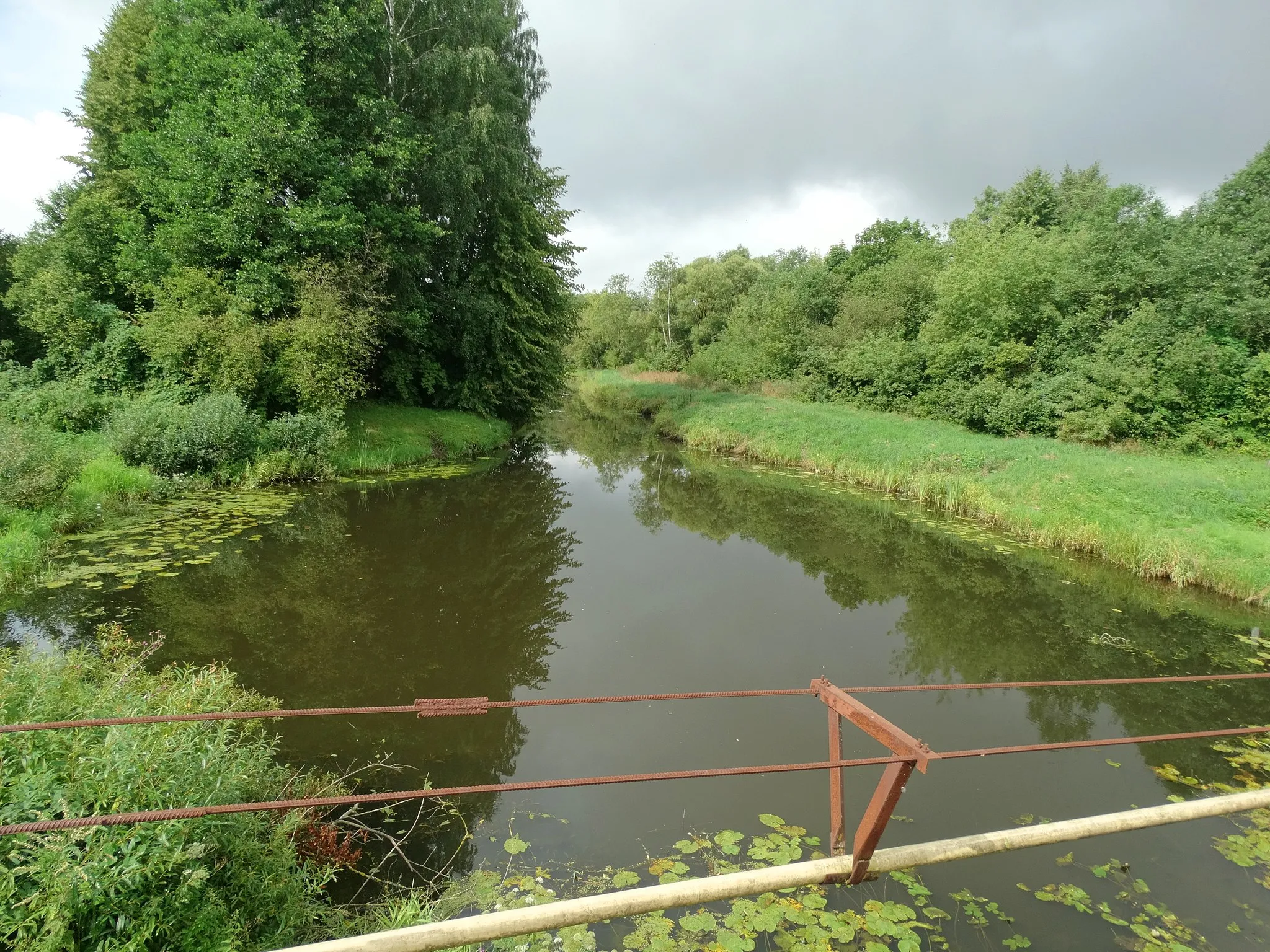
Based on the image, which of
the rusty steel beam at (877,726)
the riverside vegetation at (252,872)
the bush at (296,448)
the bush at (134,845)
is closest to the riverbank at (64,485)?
the bush at (296,448)

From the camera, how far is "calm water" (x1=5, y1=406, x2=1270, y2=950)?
534cm

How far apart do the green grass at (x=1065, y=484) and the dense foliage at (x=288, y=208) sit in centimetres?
1256

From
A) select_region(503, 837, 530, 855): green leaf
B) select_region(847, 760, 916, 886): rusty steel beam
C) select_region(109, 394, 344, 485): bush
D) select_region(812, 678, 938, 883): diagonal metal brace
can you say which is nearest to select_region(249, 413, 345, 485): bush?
select_region(109, 394, 344, 485): bush

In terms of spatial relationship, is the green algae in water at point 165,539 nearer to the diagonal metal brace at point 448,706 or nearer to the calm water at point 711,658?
the calm water at point 711,658

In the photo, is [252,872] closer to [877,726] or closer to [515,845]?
[515,845]

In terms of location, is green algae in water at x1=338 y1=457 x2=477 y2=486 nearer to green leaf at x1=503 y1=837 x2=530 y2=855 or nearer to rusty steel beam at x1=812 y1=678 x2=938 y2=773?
green leaf at x1=503 y1=837 x2=530 y2=855

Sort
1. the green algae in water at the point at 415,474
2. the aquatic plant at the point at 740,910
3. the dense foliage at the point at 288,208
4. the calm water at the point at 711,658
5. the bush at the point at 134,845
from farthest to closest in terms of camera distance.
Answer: the green algae in water at the point at 415,474
the dense foliage at the point at 288,208
the calm water at the point at 711,658
the aquatic plant at the point at 740,910
the bush at the point at 134,845

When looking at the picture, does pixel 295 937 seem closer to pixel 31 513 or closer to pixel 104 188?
pixel 31 513

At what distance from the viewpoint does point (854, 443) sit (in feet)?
69.1

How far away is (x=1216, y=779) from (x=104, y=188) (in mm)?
28880

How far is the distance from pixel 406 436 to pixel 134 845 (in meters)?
18.4

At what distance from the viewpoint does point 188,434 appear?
45.5 feet

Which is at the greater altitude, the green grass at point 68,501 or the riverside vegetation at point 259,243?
the riverside vegetation at point 259,243

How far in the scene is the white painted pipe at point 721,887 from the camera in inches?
89.7
